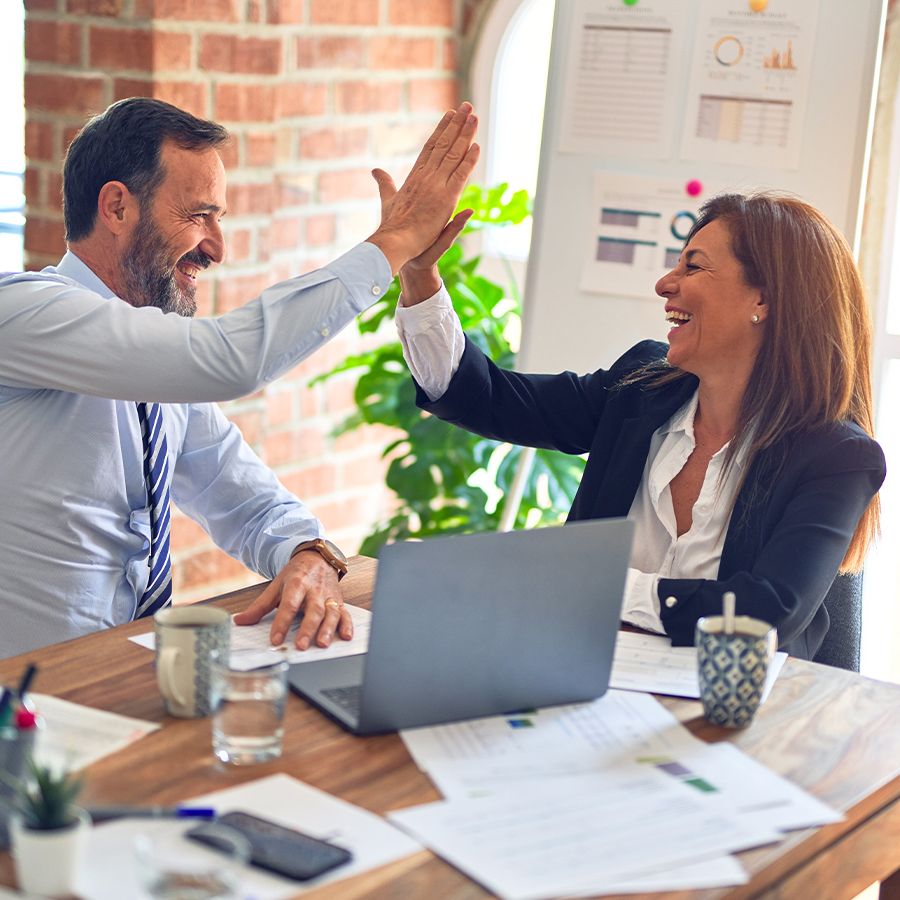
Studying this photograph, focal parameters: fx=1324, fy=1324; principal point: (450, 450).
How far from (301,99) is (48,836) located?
253cm

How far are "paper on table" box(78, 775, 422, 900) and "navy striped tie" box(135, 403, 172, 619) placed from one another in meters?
0.80

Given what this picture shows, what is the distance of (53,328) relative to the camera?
173 centimetres

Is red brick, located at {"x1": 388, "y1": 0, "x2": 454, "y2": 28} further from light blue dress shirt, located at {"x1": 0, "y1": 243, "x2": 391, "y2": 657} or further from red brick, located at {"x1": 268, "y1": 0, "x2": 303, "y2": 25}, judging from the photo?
light blue dress shirt, located at {"x1": 0, "y1": 243, "x2": 391, "y2": 657}

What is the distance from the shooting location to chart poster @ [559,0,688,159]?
272 cm

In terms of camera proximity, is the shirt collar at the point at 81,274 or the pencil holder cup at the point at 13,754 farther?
the shirt collar at the point at 81,274

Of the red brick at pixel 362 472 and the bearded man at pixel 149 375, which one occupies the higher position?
the bearded man at pixel 149 375

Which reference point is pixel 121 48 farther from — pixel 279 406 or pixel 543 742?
pixel 543 742

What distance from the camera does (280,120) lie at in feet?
10.4

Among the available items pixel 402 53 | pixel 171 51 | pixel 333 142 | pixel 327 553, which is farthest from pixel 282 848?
pixel 402 53

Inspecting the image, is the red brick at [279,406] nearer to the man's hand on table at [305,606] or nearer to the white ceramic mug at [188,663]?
the man's hand on table at [305,606]

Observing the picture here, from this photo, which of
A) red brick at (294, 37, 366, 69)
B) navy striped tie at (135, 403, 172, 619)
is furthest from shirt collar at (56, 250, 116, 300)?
red brick at (294, 37, 366, 69)

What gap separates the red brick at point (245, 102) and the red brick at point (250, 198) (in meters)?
0.14

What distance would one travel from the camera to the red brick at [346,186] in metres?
3.38

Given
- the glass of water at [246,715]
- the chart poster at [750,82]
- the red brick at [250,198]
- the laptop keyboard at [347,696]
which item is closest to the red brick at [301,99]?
the red brick at [250,198]
